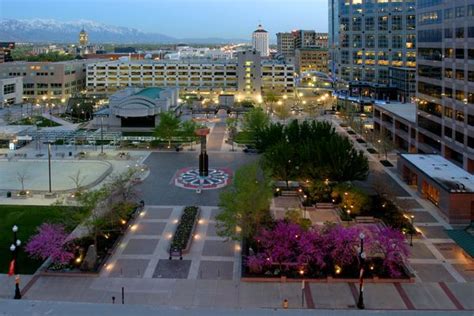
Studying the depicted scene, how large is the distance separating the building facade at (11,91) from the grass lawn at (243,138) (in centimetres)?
5251

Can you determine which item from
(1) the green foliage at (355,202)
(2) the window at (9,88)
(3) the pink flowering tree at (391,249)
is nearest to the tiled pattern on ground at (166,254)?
(3) the pink flowering tree at (391,249)

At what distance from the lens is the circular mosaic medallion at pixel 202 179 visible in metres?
42.7

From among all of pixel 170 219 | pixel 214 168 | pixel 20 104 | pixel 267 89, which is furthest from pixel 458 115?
pixel 20 104

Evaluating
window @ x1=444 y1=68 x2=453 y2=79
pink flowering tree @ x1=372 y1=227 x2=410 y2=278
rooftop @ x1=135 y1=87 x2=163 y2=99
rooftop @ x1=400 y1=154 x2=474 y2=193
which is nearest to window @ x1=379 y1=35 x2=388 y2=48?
rooftop @ x1=135 y1=87 x2=163 y2=99

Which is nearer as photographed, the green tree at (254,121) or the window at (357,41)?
the green tree at (254,121)

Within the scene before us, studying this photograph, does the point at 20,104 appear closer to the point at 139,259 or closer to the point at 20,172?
the point at 20,172

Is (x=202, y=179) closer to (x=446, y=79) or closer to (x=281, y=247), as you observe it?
(x=281, y=247)

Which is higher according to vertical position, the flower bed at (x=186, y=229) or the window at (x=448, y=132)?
the window at (x=448, y=132)

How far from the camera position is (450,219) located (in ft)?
110

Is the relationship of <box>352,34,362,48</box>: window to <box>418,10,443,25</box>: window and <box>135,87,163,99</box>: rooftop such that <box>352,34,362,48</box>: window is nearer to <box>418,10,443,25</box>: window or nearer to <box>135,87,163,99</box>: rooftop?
<box>135,87,163,99</box>: rooftop

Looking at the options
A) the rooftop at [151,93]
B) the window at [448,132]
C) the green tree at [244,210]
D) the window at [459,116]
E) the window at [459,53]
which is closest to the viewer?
the green tree at [244,210]

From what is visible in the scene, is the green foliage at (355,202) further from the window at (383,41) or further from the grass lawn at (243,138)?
the window at (383,41)

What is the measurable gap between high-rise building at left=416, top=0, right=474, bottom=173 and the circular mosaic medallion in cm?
1975

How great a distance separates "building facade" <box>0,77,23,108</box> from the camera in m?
96.0
